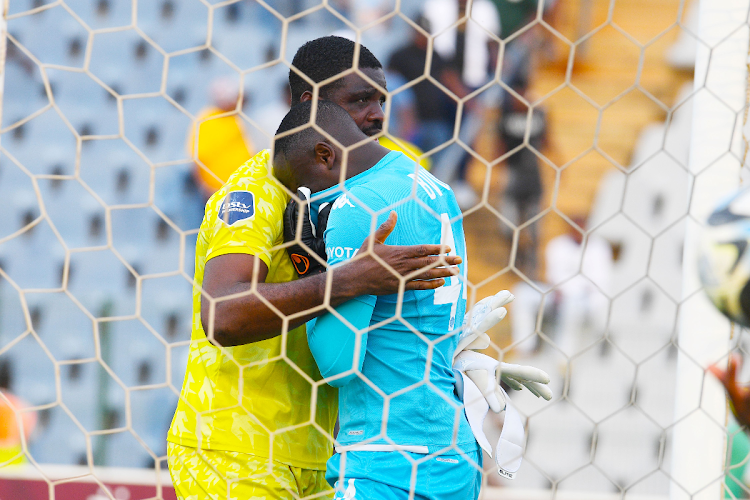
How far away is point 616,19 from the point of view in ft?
19.5

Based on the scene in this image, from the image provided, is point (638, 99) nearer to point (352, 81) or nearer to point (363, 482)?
point (352, 81)

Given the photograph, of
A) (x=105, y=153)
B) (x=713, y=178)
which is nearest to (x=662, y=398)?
(x=713, y=178)

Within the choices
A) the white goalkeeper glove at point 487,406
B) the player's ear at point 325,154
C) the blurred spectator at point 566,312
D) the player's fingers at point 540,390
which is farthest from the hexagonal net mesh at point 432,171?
the player's ear at point 325,154

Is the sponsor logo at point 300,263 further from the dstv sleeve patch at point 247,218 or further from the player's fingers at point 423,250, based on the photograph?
the player's fingers at point 423,250

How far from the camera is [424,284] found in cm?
134

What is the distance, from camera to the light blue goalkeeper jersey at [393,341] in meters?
1.37

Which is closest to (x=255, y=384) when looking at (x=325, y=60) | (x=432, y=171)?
(x=325, y=60)

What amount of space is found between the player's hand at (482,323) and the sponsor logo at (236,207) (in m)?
0.49

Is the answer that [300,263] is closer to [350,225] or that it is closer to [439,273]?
[350,225]

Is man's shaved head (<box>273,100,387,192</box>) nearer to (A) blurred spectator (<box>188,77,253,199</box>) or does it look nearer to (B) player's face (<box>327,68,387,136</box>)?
(B) player's face (<box>327,68,387,136</box>)

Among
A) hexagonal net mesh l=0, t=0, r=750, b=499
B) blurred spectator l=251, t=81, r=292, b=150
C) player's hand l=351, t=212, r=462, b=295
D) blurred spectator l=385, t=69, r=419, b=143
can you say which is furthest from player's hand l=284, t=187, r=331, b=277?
blurred spectator l=385, t=69, r=419, b=143

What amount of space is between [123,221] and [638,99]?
12.2ft

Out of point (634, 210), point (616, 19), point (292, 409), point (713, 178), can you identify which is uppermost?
point (713, 178)

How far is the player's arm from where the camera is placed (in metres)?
1.33
